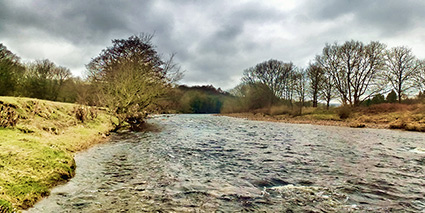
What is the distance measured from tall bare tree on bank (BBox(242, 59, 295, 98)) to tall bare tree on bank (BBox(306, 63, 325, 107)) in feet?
34.6

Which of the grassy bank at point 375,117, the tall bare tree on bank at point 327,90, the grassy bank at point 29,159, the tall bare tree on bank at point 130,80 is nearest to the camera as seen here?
the grassy bank at point 29,159

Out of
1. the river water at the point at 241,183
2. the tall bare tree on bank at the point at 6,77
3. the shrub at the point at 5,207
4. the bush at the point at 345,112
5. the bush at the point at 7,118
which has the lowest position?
the river water at the point at 241,183

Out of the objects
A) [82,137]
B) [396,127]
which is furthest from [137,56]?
[396,127]

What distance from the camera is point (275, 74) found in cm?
5309

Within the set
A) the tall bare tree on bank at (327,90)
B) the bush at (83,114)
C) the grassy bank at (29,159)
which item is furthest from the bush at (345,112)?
the grassy bank at (29,159)

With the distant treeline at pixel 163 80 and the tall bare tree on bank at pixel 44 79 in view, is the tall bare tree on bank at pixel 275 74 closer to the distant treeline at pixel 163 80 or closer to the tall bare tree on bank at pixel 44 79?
the distant treeline at pixel 163 80

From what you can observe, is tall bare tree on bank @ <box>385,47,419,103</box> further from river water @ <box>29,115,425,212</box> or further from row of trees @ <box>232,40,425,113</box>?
river water @ <box>29,115,425,212</box>

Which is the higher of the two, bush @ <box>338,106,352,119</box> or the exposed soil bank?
bush @ <box>338,106,352,119</box>

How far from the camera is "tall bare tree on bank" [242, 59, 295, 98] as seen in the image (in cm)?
5050

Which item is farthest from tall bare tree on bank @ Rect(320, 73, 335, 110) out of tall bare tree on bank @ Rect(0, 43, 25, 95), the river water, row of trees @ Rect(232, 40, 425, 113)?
tall bare tree on bank @ Rect(0, 43, 25, 95)

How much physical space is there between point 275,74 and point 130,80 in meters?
42.7

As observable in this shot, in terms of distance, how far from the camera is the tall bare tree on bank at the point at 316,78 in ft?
117

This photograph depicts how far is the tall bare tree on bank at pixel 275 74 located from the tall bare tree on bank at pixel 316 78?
1055 cm

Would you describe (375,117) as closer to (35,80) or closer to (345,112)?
(345,112)
